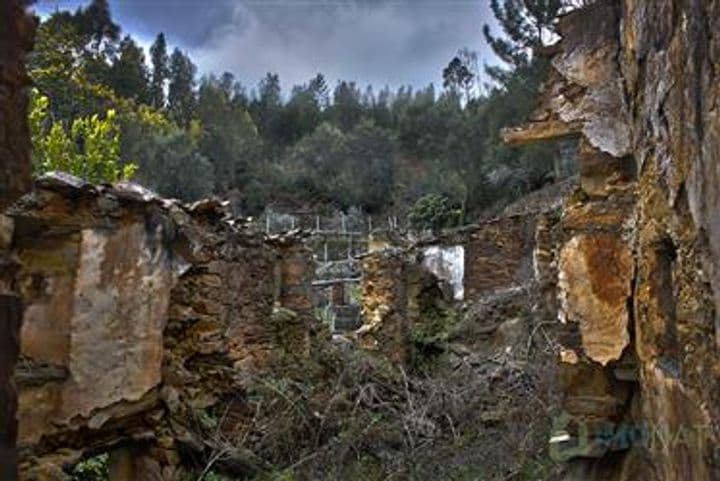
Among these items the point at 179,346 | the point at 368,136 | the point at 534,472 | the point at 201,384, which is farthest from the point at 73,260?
the point at 368,136

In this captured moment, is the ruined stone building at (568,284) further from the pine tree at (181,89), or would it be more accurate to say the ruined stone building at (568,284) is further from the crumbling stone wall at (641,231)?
the pine tree at (181,89)

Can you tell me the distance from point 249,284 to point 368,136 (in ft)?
85.3

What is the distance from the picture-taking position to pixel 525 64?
2495cm

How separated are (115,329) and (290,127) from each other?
36.7 m

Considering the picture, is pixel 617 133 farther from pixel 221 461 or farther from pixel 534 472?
pixel 221 461

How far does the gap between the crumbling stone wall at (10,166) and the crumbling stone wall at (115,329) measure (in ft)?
7.01

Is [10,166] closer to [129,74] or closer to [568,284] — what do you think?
[568,284]

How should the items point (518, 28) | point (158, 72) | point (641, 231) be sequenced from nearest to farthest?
point (641, 231) → point (518, 28) → point (158, 72)

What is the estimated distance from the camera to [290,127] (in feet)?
135

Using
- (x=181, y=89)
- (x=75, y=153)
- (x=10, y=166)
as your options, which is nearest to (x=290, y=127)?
(x=181, y=89)

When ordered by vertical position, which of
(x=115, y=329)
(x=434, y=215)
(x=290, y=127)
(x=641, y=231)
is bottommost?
(x=115, y=329)

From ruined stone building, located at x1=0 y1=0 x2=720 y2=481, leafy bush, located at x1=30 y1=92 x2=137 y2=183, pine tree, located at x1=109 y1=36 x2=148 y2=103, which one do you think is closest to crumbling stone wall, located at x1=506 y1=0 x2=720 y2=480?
ruined stone building, located at x1=0 y1=0 x2=720 y2=481

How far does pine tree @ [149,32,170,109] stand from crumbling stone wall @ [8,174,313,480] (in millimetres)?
32139

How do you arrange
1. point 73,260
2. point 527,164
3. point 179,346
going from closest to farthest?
point 73,260 < point 179,346 < point 527,164
